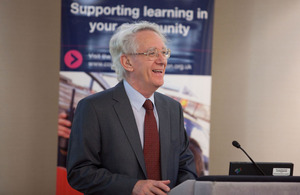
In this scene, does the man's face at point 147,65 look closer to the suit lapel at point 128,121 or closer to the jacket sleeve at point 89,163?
the suit lapel at point 128,121

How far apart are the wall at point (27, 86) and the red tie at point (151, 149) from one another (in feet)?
9.89

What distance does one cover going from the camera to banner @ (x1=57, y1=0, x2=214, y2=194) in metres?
4.29

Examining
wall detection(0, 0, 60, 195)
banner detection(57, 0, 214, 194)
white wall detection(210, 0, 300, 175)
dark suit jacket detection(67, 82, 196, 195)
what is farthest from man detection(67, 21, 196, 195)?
white wall detection(210, 0, 300, 175)

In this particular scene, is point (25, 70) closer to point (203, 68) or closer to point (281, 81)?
point (203, 68)

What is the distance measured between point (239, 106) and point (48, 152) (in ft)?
7.99

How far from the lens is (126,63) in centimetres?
225

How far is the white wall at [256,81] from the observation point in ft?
16.9

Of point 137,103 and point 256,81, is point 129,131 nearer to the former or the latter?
point 137,103

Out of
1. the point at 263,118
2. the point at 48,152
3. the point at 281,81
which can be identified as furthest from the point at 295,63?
the point at 48,152

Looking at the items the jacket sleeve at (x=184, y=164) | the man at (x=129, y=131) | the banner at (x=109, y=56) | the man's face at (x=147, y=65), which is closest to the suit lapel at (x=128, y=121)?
the man at (x=129, y=131)

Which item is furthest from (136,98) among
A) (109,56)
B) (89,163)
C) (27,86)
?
(27,86)

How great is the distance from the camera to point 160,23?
4375 mm

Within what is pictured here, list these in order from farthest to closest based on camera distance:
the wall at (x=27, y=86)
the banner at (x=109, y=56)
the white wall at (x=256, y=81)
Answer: the white wall at (x=256, y=81), the wall at (x=27, y=86), the banner at (x=109, y=56)

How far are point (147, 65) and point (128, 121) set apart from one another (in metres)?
0.32
